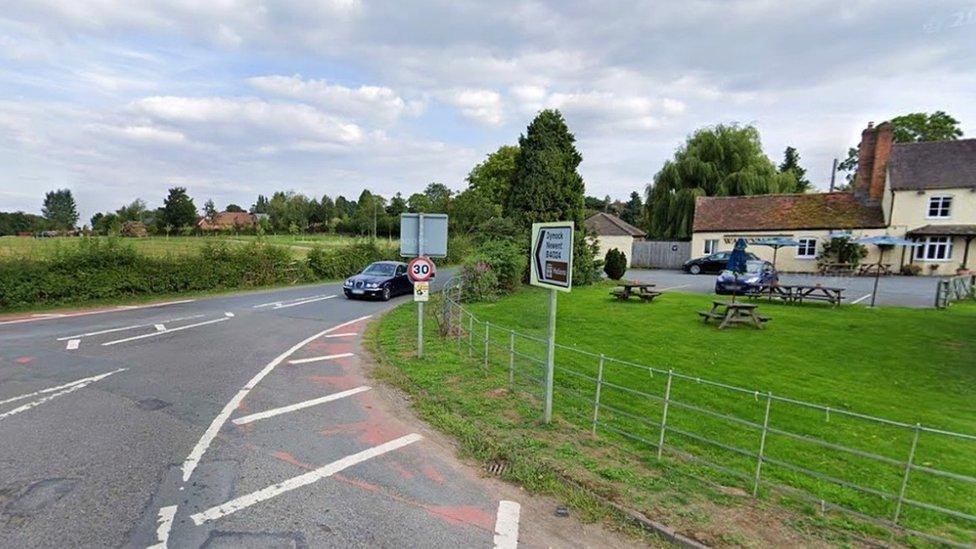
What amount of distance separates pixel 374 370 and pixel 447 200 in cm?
4415

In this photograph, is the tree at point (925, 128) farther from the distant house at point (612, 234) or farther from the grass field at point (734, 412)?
the grass field at point (734, 412)

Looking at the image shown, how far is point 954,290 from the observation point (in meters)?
18.4

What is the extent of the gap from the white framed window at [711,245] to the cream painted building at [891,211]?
0.33 feet

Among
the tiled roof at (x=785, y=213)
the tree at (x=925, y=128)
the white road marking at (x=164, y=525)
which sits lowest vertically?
the white road marking at (x=164, y=525)

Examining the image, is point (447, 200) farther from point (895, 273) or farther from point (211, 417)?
point (211, 417)

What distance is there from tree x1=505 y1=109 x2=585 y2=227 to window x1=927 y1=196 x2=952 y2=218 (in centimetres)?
2253

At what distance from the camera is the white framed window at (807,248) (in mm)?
30859

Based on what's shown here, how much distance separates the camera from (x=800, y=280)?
86.9 ft

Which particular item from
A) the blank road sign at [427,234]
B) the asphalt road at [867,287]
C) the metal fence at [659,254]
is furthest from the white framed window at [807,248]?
the blank road sign at [427,234]

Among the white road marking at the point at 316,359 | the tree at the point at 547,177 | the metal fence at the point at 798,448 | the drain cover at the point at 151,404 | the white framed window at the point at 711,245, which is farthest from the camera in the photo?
the white framed window at the point at 711,245

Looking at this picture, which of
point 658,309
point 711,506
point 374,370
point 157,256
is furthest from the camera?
point 157,256

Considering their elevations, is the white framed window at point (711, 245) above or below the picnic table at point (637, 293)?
above

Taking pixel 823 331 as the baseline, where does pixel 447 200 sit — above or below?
above

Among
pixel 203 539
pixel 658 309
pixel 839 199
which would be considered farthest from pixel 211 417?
pixel 839 199
